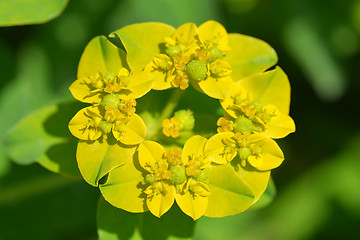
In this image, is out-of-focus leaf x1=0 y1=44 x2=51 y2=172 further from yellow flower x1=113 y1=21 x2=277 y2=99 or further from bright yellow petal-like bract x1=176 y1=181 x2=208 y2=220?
bright yellow petal-like bract x1=176 y1=181 x2=208 y2=220

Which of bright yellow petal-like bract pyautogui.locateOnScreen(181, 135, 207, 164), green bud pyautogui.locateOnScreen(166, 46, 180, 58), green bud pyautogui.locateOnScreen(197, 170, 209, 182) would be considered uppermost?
green bud pyautogui.locateOnScreen(166, 46, 180, 58)

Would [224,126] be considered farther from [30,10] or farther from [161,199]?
[30,10]

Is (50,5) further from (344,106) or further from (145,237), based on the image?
(344,106)

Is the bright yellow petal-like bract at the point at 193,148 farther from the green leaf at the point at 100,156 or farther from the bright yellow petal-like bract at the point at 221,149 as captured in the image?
the green leaf at the point at 100,156

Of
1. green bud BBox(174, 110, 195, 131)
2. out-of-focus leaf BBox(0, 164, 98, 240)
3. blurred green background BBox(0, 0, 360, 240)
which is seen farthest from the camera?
blurred green background BBox(0, 0, 360, 240)

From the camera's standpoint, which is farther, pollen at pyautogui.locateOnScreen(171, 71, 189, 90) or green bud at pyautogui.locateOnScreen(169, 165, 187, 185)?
pollen at pyautogui.locateOnScreen(171, 71, 189, 90)

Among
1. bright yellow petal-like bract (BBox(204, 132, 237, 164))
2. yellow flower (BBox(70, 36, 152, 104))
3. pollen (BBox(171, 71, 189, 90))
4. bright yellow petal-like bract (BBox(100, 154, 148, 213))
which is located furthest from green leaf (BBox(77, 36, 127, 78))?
bright yellow petal-like bract (BBox(204, 132, 237, 164))

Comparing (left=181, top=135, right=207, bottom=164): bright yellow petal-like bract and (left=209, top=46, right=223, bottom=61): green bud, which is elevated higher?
(left=209, top=46, right=223, bottom=61): green bud

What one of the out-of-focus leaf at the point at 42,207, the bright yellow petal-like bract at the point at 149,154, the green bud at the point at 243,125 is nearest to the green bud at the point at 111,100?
the bright yellow petal-like bract at the point at 149,154

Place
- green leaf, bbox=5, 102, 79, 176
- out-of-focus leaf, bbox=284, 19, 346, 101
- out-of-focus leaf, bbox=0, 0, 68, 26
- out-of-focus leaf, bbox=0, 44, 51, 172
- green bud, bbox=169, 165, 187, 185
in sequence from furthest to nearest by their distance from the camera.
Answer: out-of-focus leaf, bbox=284, 19, 346, 101, out-of-focus leaf, bbox=0, 44, 51, 172, out-of-focus leaf, bbox=0, 0, 68, 26, green leaf, bbox=5, 102, 79, 176, green bud, bbox=169, 165, 187, 185
